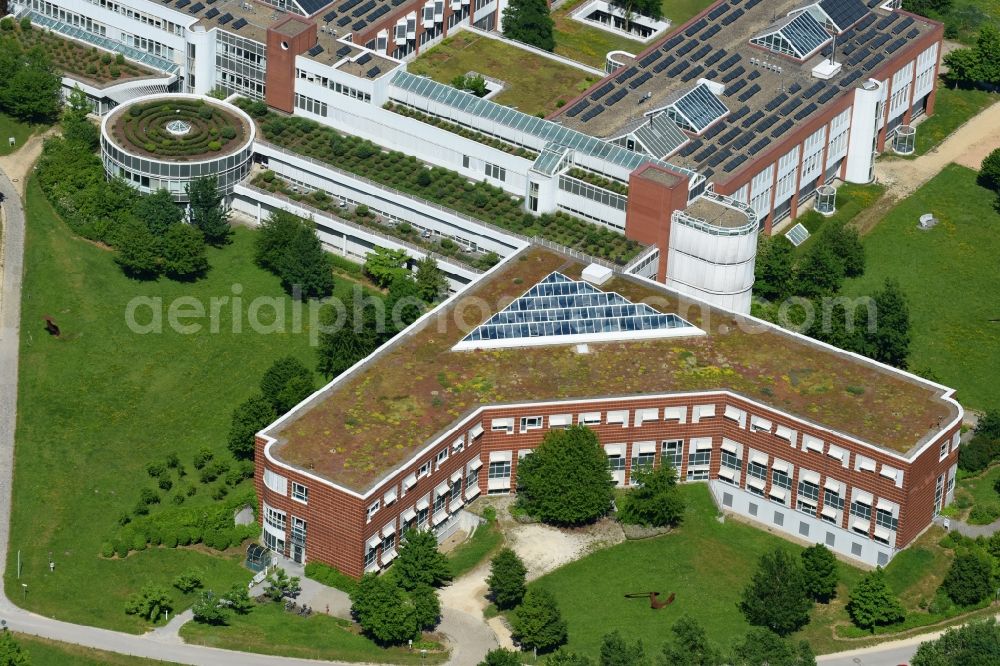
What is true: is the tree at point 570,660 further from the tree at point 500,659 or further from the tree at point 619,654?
the tree at point 500,659

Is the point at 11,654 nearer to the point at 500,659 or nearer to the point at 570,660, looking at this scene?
the point at 500,659

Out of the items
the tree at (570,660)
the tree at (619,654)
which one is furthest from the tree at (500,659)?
the tree at (619,654)

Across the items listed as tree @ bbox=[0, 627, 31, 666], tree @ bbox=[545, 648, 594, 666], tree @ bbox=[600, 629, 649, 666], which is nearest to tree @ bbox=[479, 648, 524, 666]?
tree @ bbox=[545, 648, 594, 666]

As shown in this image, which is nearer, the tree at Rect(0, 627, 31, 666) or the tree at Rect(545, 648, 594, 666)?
the tree at Rect(0, 627, 31, 666)

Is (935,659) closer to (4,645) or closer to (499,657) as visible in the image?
(499,657)

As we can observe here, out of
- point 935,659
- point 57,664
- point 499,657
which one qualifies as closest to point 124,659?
point 57,664

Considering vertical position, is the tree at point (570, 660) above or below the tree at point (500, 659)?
above

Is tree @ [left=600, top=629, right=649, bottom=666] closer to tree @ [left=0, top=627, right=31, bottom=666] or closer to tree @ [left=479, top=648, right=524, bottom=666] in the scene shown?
tree @ [left=479, top=648, right=524, bottom=666]
